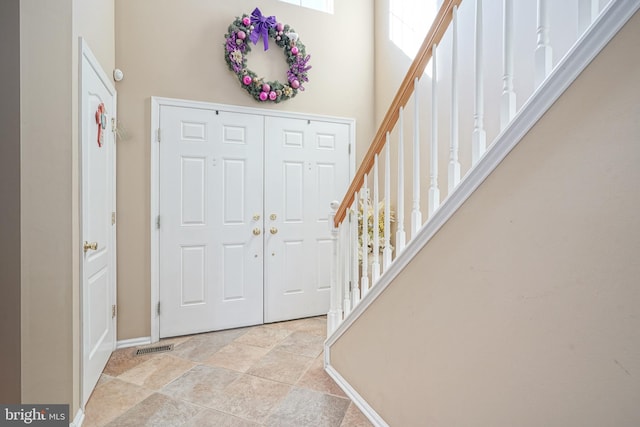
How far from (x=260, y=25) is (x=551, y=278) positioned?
306 centimetres

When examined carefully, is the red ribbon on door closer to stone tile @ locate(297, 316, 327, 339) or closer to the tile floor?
the tile floor

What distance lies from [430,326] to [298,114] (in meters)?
2.48

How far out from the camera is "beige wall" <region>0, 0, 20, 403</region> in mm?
1555

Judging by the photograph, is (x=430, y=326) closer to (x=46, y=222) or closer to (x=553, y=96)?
(x=553, y=96)

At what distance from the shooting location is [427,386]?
4.36 feet

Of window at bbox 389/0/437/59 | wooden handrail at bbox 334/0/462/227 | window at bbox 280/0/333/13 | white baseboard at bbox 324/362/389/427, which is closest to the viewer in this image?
wooden handrail at bbox 334/0/462/227

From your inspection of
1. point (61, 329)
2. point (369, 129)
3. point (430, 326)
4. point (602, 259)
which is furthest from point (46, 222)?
point (369, 129)

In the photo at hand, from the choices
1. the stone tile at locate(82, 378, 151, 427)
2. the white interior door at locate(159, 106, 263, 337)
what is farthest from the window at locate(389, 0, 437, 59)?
the stone tile at locate(82, 378, 151, 427)

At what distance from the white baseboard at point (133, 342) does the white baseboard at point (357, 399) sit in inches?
61.3

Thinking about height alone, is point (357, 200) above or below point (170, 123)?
below

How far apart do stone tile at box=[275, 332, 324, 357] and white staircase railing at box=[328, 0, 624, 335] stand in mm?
Answer: 456

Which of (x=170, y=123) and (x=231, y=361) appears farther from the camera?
(x=170, y=123)

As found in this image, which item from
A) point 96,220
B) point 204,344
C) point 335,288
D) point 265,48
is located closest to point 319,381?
point 335,288

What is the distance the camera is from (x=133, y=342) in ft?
8.86
